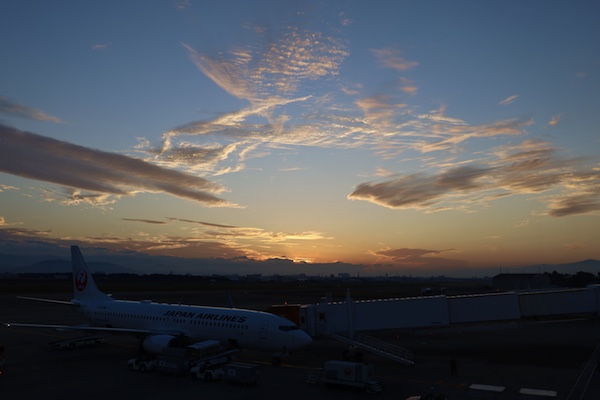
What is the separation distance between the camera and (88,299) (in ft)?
160

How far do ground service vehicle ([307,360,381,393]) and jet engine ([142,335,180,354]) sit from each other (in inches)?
470

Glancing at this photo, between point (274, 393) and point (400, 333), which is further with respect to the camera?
point (400, 333)

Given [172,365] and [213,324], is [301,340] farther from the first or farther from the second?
[172,365]

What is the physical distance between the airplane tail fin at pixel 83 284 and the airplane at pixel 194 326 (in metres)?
1.97

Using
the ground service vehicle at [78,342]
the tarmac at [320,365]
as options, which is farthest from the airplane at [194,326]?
the tarmac at [320,365]

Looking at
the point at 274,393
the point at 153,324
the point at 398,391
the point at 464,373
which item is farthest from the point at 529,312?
the point at 153,324

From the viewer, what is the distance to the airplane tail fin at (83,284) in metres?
48.8

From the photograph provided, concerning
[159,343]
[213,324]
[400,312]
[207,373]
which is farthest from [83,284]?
[400,312]

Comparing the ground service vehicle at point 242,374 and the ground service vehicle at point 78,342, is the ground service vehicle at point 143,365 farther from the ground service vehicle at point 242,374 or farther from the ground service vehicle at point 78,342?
the ground service vehicle at point 78,342

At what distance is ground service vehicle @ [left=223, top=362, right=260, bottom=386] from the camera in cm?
2945

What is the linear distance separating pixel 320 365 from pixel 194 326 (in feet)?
35.7

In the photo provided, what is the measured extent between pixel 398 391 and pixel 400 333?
33.1 metres

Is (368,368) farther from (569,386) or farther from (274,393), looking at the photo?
(569,386)

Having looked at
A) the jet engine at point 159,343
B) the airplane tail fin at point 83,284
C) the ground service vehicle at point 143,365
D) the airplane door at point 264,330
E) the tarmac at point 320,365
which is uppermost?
the airplane tail fin at point 83,284
